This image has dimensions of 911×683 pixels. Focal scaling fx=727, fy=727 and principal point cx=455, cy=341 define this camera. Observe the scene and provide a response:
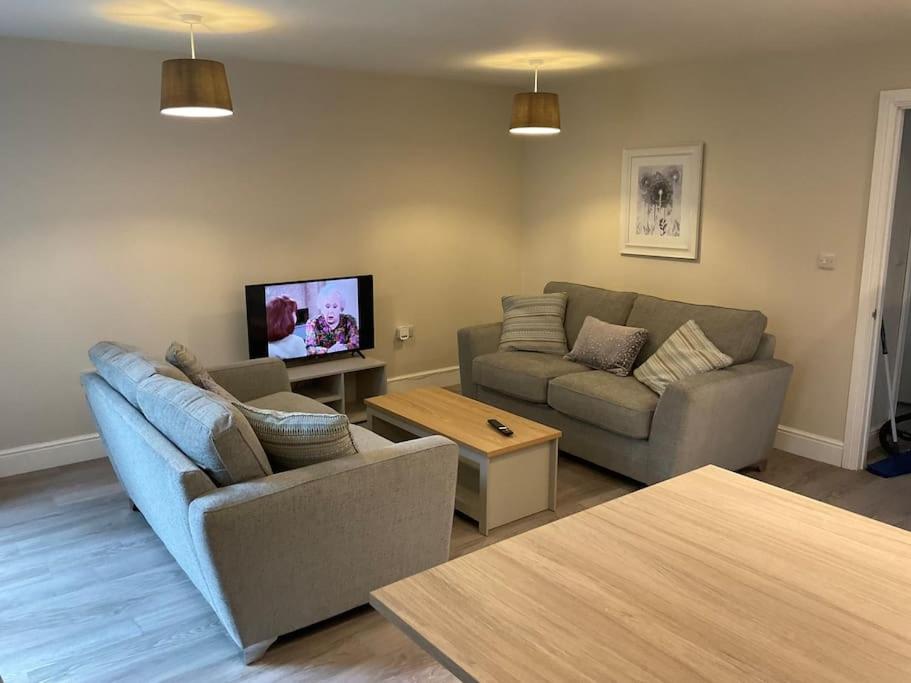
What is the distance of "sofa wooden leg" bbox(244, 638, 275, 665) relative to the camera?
8.25ft

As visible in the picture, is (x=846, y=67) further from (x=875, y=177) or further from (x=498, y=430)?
(x=498, y=430)

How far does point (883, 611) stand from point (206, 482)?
1.92 metres

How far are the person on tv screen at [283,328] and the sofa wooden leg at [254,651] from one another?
2.39 meters

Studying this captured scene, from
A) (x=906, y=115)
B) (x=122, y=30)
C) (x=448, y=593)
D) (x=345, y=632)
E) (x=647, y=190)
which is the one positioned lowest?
(x=345, y=632)

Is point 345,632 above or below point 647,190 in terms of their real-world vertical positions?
below

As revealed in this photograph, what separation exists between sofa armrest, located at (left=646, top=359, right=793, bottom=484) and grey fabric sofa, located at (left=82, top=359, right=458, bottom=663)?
54.2 inches

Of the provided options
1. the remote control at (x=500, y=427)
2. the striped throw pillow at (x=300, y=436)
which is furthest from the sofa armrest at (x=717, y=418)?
the striped throw pillow at (x=300, y=436)

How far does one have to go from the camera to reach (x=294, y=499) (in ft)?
7.98

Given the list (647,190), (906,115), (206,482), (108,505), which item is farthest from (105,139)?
(906,115)

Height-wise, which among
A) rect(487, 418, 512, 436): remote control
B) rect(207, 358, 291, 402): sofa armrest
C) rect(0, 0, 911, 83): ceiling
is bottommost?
rect(487, 418, 512, 436): remote control

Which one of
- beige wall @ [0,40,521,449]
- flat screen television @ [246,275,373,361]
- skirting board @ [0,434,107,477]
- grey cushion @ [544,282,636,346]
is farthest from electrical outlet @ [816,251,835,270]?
skirting board @ [0,434,107,477]

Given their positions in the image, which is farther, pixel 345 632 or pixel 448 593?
pixel 345 632

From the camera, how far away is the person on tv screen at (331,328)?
4.85 meters

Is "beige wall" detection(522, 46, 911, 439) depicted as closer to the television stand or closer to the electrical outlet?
the electrical outlet
